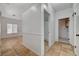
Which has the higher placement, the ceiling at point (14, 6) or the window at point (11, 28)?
the ceiling at point (14, 6)

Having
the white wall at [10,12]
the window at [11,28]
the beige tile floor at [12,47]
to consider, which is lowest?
the beige tile floor at [12,47]

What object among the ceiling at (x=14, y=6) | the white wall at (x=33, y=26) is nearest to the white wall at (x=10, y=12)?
the ceiling at (x=14, y=6)

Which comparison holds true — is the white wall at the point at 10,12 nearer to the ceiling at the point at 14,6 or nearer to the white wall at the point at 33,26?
the ceiling at the point at 14,6

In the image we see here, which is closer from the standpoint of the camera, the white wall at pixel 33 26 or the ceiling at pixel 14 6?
the ceiling at pixel 14 6

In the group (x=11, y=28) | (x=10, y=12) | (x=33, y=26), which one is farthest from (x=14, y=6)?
(x=33, y=26)

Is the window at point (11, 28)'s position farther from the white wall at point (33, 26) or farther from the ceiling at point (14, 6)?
the ceiling at point (14, 6)

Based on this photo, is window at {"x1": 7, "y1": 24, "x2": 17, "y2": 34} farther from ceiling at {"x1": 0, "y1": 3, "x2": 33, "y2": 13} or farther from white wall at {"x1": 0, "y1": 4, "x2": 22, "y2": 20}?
ceiling at {"x1": 0, "y1": 3, "x2": 33, "y2": 13}

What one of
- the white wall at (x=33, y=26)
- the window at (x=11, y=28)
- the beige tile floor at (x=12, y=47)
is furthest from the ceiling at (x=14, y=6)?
the beige tile floor at (x=12, y=47)

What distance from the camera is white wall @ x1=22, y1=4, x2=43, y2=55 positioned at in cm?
124

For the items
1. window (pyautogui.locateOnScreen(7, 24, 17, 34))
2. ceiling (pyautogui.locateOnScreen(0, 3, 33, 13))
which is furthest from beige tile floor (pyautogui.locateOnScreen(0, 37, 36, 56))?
ceiling (pyautogui.locateOnScreen(0, 3, 33, 13))

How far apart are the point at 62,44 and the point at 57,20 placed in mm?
559

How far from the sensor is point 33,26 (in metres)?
1.32

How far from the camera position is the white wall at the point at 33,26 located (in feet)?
4.06

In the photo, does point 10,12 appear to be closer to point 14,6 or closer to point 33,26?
point 14,6
